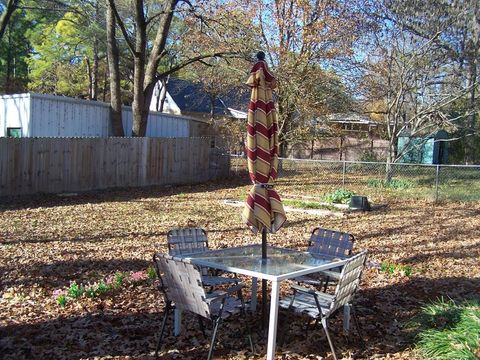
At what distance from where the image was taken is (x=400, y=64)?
17.5 meters

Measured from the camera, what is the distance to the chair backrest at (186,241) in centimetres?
557

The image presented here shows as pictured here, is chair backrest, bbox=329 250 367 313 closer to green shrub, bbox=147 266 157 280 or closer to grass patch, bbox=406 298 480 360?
grass patch, bbox=406 298 480 360

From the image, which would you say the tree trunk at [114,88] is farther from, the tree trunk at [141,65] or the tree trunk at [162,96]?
the tree trunk at [162,96]

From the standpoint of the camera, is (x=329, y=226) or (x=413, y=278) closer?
(x=413, y=278)

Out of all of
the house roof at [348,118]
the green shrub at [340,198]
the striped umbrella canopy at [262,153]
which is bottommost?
the green shrub at [340,198]

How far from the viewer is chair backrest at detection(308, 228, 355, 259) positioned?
566 centimetres

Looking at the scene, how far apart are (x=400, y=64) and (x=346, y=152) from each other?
41.5ft

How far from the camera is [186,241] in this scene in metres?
5.74

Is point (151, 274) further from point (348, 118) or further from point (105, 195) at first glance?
point (348, 118)

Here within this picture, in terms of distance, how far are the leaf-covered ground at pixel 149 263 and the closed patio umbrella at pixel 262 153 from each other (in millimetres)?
1165

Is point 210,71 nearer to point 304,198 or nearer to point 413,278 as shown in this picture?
point 304,198

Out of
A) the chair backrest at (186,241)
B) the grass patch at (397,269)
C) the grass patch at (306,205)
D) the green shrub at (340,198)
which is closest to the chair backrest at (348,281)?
the chair backrest at (186,241)

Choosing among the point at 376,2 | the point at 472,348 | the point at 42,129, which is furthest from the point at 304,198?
the point at 472,348

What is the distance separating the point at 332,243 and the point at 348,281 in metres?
1.31
